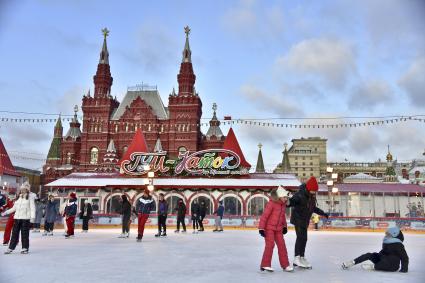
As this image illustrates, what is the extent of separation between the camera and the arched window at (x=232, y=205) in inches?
1304

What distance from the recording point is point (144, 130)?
63.0 m

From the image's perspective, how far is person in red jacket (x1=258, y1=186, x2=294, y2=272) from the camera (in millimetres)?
6879

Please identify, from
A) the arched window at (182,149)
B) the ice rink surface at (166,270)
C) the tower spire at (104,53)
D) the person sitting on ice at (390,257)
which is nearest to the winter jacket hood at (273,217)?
the ice rink surface at (166,270)

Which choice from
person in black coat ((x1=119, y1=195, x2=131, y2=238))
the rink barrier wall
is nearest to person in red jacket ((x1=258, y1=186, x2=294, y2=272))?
person in black coat ((x1=119, y1=195, x2=131, y2=238))

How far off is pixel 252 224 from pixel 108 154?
37.3m

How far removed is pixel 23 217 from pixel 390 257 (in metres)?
8.13

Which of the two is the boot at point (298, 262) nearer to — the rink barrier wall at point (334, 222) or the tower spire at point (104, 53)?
the rink barrier wall at point (334, 222)

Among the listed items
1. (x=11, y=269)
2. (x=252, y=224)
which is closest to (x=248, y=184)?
(x=252, y=224)

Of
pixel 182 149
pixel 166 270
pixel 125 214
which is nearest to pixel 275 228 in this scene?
pixel 166 270

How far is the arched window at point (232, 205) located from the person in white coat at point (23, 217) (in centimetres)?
2483

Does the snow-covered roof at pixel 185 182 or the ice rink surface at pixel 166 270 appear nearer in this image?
the ice rink surface at pixel 166 270

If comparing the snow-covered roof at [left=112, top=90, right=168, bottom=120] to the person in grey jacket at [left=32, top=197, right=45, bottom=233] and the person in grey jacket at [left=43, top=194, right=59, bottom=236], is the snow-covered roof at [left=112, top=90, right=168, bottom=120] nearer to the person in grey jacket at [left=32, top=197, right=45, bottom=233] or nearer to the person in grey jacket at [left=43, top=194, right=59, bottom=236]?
the person in grey jacket at [left=32, top=197, right=45, bottom=233]

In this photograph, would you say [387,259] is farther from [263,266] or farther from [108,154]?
[108,154]

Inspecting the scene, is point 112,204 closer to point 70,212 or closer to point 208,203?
point 208,203
